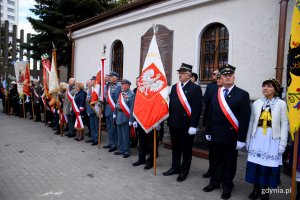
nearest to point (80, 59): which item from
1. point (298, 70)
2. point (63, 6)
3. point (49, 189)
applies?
point (63, 6)

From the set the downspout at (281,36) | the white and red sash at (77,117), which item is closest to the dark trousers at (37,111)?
the white and red sash at (77,117)

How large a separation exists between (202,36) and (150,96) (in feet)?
10.1

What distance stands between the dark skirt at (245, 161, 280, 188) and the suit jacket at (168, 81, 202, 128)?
1.09m

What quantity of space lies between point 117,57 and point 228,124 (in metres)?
7.52

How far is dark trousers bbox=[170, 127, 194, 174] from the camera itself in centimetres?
510

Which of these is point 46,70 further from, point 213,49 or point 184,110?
point 184,110

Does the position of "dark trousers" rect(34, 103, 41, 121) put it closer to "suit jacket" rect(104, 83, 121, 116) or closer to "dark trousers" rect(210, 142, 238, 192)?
"suit jacket" rect(104, 83, 121, 116)

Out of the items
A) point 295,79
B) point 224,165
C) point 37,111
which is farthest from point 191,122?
point 37,111

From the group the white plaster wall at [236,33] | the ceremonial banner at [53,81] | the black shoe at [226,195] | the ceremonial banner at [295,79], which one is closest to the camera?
the ceremonial banner at [295,79]

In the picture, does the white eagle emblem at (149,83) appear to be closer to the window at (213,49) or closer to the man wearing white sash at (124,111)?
the man wearing white sash at (124,111)

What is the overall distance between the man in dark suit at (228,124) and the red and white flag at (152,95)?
1126 millimetres

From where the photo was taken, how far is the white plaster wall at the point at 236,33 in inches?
250

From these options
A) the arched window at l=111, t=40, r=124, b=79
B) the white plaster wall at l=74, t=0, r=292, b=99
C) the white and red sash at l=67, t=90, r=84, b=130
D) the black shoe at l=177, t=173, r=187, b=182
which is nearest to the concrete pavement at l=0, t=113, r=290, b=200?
the black shoe at l=177, t=173, r=187, b=182

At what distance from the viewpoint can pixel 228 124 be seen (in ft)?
14.2
